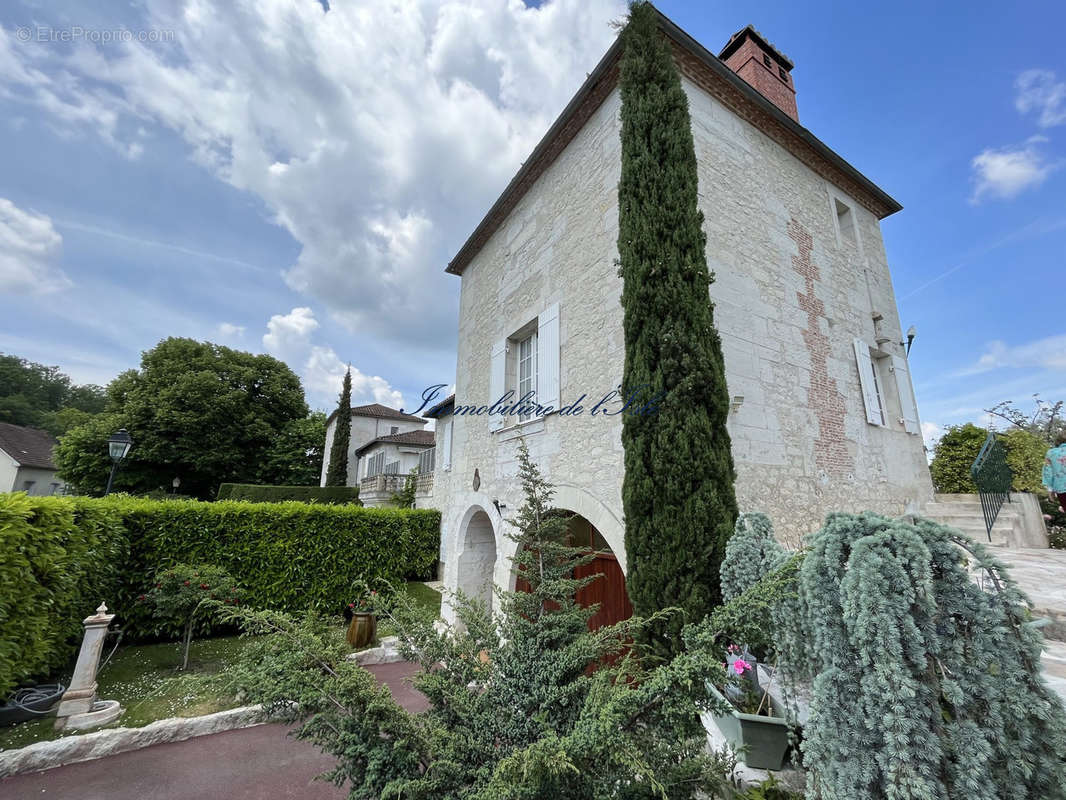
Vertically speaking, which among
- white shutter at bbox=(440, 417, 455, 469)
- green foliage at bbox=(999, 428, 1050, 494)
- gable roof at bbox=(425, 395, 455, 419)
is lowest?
green foliage at bbox=(999, 428, 1050, 494)

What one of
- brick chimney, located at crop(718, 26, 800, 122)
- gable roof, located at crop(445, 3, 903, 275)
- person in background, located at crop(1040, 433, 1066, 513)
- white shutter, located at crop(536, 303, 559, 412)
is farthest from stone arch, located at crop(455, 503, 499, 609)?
brick chimney, located at crop(718, 26, 800, 122)

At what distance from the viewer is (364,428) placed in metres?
25.8

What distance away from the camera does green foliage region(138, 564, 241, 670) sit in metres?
5.58

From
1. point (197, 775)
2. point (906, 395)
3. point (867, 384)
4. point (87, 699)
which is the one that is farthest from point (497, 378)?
point (906, 395)

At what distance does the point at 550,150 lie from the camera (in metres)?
6.54

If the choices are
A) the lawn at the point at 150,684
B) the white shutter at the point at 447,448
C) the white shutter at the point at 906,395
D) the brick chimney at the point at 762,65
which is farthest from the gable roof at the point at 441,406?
the brick chimney at the point at 762,65

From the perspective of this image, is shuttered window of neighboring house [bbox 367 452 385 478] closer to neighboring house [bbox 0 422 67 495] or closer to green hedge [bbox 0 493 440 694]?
green hedge [bbox 0 493 440 694]

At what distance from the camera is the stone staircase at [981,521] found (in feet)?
19.0

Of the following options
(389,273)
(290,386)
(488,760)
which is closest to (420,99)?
(389,273)

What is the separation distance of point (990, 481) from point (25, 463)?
4294 centimetres

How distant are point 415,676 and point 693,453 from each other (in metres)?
2.69

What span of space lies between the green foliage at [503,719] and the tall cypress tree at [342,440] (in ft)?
73.3

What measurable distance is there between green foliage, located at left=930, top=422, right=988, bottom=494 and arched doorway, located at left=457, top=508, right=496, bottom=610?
9733 mm

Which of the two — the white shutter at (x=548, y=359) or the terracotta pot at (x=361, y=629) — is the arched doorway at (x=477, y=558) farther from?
the white shutter at (x=548, y=359)
